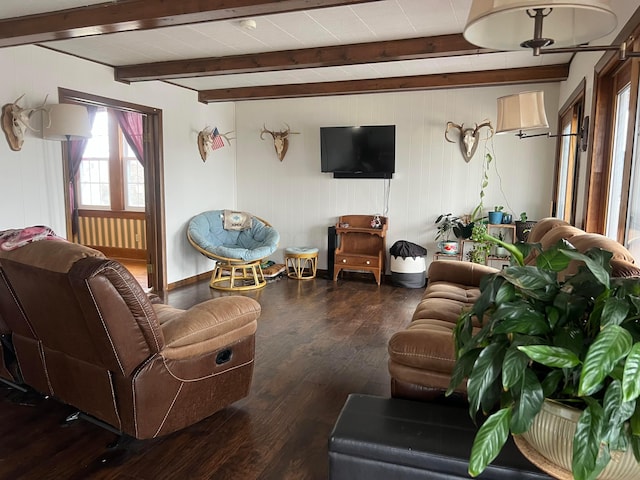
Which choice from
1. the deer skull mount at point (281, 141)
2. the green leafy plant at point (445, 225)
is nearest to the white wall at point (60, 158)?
the deer skull mount at point (281, 141)

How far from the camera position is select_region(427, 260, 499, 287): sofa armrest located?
376 centimetres

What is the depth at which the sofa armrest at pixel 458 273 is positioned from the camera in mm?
3756

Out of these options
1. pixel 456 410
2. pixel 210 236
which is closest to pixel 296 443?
pixel 456 410

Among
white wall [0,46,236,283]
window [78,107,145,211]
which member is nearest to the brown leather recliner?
white wall [0,46,236,283]

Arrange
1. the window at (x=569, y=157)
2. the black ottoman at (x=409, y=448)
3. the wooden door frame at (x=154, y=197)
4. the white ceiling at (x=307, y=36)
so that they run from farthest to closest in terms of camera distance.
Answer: the wooden door frame at (x=154, y=197) < the window at (x=569, y=157) < the white ceiling at (x=307, y=36) < the black ottoman at (x=409, y=448)

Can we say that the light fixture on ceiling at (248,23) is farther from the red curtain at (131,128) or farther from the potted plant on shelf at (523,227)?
the red curtain at (131,128)

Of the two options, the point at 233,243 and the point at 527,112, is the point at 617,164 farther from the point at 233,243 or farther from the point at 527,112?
the point at 233,243

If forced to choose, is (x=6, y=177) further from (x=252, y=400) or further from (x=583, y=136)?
(x=583, y=136)

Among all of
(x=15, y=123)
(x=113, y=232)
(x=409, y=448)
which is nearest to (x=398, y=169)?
(x=15, y=123)

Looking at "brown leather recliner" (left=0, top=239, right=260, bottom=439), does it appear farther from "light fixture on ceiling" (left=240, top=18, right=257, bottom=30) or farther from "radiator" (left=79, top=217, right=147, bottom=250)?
"radiator" (left=79, top=217, right=147, bottom=250)

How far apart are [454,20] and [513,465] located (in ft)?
10.1

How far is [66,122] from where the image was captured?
3.87m

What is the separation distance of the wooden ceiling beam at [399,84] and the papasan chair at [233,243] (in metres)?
1.58

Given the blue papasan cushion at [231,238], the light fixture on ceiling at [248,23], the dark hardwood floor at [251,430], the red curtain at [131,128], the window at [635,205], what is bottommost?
the dark hardwood floor at [251,430]
